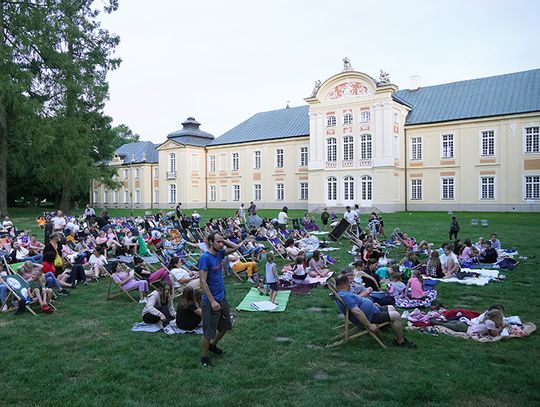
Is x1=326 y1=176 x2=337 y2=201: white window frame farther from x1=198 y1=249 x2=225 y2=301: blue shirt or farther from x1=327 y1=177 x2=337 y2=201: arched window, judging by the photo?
x1=198 y1=249 x2=225 y2=301: blue shirt

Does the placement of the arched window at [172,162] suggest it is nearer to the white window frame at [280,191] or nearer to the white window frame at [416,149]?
the white window frame at [280,191]

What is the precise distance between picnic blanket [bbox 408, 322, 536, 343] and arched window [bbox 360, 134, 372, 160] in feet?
109

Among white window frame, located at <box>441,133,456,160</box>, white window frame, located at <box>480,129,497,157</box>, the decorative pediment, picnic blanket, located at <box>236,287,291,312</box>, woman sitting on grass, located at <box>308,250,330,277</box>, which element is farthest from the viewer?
the decorative pediment

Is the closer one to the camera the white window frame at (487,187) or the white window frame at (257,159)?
the white window frame at (487,187)

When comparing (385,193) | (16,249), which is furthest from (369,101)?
(16,249)

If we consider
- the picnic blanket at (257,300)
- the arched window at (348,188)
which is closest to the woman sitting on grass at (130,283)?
the picnic blanket at (257,300)

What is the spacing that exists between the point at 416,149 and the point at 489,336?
1409 inches

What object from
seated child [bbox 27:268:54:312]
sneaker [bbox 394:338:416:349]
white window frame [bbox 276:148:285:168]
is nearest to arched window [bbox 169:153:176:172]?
white window frame [bbox 276:148:285:168]

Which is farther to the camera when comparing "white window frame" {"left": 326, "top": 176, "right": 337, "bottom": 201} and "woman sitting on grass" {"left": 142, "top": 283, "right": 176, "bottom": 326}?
"white window frame" {"left": 326, "top": 176, "right": 337, "bottom": 201}

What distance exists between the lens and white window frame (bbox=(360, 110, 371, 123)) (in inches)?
1548

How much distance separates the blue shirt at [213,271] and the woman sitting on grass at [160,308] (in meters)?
2.06

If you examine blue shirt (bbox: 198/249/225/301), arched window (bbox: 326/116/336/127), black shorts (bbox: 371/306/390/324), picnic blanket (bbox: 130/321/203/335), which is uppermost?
arched window (bbox: 326/116/336/127)

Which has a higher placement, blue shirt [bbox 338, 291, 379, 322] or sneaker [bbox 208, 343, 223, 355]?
blue shirt [bbox 338, 291, 379, 322]

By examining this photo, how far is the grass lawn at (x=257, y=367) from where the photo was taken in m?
4.93
